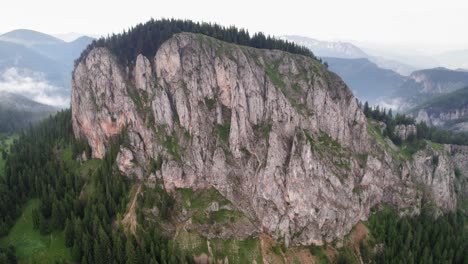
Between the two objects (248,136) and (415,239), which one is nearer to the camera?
(415,239)

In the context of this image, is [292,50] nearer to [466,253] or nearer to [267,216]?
[267,216]

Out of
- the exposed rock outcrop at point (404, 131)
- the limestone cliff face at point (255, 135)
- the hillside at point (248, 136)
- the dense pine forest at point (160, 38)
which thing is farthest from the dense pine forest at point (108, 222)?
the dense pine forest at point (160, 38)

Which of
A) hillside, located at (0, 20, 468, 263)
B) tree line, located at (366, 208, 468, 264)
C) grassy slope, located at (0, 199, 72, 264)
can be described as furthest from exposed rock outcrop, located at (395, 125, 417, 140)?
grassy slope, located at (0, 199, 72, 264)

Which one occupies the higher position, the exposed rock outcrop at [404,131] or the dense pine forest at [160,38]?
the dense pine forest at [160,38]

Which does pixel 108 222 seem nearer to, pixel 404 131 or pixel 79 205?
pixel 79 205

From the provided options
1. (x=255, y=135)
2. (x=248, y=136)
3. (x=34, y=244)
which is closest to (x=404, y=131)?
(x=255, y=135)

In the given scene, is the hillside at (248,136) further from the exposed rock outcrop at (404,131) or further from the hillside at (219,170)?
the exposed rock outcrop at (404,131)
